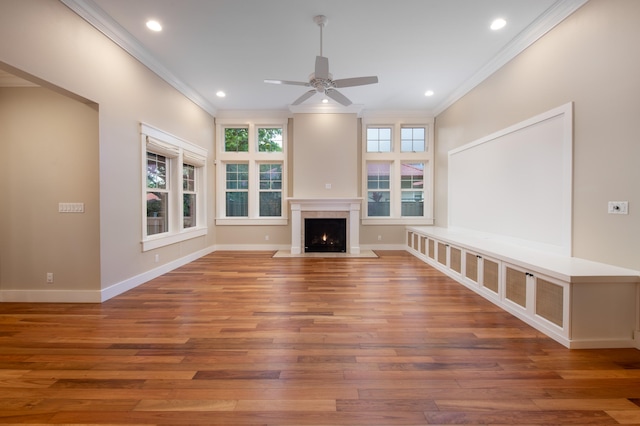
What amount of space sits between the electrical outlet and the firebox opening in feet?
14.8

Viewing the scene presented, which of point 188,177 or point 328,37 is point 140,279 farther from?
point 328,37

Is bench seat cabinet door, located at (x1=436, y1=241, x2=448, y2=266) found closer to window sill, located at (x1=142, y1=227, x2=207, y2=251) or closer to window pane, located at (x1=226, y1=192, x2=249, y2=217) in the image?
window pane, located at (x1=226, y1=192, x2=249, y2=217)

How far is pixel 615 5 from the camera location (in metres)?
2.51

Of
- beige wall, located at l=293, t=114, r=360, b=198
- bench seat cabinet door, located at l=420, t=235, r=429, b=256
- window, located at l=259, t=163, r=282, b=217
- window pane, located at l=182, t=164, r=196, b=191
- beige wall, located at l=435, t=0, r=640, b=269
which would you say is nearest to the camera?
beige wall, located at l=435, t=0, r=640, b=269

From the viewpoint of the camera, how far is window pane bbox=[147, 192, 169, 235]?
15.0 ft

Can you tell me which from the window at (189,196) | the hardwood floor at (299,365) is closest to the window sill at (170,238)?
the window at (189,196)

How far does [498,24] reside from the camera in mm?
3463

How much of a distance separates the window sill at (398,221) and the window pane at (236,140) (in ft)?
11.5

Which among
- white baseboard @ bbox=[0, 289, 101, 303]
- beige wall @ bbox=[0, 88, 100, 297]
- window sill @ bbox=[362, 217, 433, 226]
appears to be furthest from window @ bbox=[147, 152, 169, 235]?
window sill @ bbox=[362, 217, 433, 226]

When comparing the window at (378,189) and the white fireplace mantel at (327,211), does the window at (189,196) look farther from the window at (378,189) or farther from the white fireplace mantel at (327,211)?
the window at (378,189)

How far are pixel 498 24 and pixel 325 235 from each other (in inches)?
187

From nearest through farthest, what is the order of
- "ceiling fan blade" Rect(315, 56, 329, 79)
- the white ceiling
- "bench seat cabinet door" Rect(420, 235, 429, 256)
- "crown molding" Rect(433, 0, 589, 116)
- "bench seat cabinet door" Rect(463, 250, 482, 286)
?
1. "crown molding" Rect(433, 0, 589, 116)
2. the white ceiling
3. "ceiling fan blade" Rect(315, 56, 329, 79)
4. "bench seat cabinet door" Rect(463, 250, 482, 286)
5. "bench seat cabinet door" Rect(420, 235, 429, 256)

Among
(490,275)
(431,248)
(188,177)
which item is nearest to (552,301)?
(490,275)

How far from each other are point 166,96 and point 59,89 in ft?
6.42
